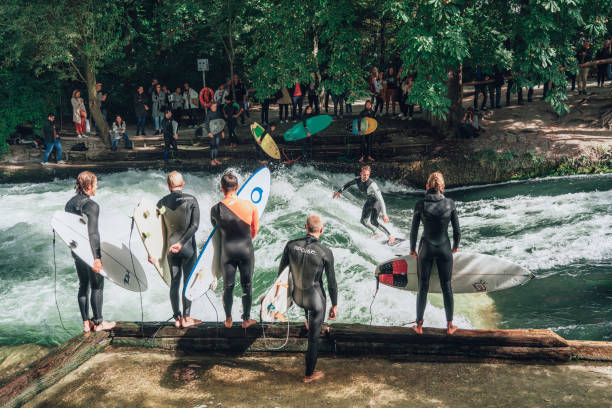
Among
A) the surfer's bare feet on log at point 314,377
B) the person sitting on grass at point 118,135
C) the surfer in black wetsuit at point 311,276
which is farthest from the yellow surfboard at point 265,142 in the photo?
the surfer's bare feet on log at point 314,377

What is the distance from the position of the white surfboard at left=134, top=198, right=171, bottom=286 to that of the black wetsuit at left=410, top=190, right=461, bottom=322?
2699 millimetres

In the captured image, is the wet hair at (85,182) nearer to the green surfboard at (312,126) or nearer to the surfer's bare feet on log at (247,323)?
the surfer's bare feet on log at (247,323)

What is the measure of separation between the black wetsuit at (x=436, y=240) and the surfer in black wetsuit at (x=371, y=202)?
13.1 feet

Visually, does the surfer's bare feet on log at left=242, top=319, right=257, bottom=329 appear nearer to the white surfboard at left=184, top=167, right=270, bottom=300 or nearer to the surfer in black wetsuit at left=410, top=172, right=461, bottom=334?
the white surfboard at left=184, top=167, right=270, bottom=300

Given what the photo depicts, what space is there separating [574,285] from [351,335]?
203 inches

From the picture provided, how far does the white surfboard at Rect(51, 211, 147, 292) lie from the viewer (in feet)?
19.5

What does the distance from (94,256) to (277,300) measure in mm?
1952

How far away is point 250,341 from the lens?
616 cm

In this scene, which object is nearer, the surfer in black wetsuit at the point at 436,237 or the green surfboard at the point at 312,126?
the surfer in black wetsuit at the point at 436,237

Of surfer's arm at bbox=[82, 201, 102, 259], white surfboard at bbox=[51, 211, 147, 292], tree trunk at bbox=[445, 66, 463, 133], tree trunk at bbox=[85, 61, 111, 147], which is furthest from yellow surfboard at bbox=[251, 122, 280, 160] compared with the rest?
surfer's arm at bbox=[82, 201, 102, 259]

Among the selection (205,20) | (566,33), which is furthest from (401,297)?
(205,20)

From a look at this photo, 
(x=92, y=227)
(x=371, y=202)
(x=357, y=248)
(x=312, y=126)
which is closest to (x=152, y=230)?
(x=92, y=227)

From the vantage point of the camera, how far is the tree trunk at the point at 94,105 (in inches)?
741

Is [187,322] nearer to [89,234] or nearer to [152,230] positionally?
[152,230]
